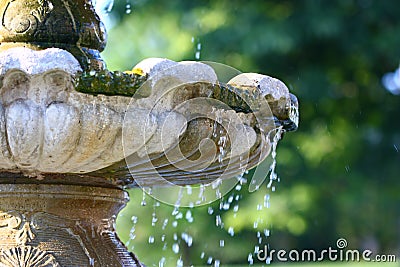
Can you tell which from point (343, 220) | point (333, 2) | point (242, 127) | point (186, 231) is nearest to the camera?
point (242, 127)

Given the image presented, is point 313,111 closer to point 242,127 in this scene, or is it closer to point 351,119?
point 351,119

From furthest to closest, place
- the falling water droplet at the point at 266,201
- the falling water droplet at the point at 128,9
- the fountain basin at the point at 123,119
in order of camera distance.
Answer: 1. the falling water droplet at the point at 266,201
2. the falling water droplet at the point at 128,9
3. the fountain basin at the point at 123,119

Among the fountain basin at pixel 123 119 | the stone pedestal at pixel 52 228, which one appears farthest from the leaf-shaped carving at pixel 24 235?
the fountain basin at pixel 123 119

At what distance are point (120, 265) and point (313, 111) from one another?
7.53m

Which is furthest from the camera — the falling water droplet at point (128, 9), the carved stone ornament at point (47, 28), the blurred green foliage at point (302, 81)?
the falling water droplet at point (128, 9)

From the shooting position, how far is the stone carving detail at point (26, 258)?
2.15 m

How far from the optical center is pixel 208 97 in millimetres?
2104

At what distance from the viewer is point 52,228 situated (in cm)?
224

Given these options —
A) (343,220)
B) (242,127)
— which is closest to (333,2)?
(343,220)

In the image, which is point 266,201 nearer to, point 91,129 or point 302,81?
point 302,81

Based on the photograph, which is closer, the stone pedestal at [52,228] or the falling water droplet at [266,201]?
the stone pedestal at [52,228]

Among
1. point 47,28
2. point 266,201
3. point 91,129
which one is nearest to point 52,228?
point 91,129

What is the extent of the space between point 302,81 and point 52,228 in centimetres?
719

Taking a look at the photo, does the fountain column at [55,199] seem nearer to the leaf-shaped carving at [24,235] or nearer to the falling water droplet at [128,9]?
the leaf-shaped carving at [24,235]
